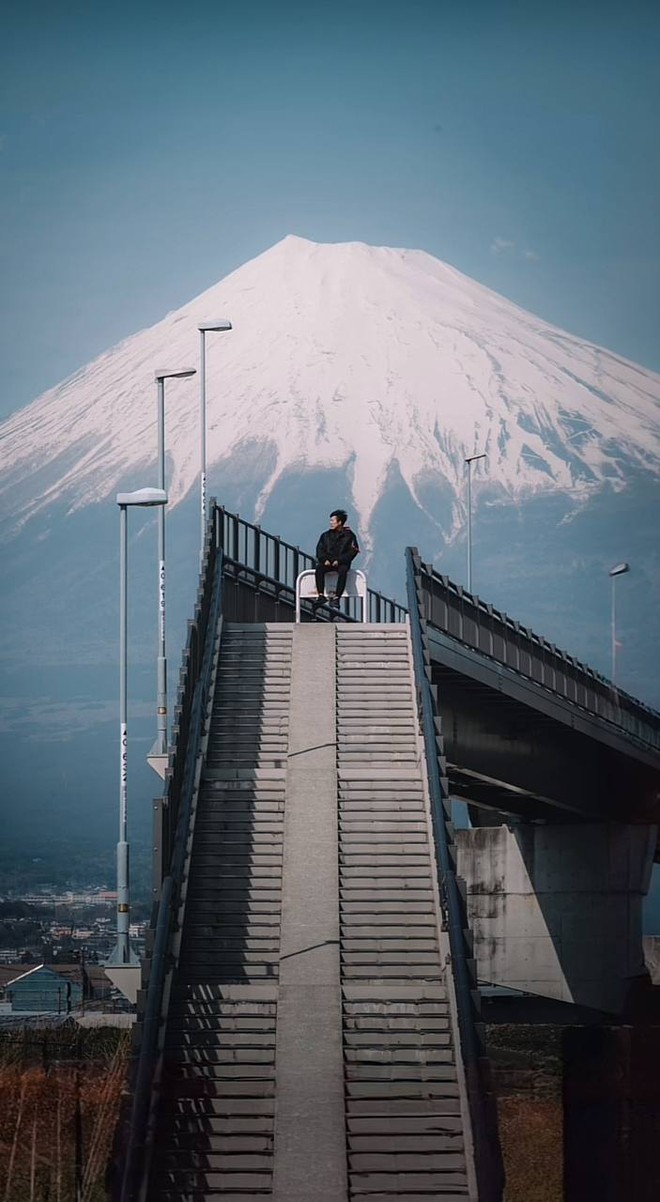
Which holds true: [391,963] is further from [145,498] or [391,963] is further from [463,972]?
[145,498]

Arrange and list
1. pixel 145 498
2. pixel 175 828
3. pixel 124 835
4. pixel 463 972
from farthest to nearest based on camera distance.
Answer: pixel 145 498 < pixel 124 835 < pixel 175 828 < pixel 463 972

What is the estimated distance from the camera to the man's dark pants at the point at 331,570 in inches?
1460

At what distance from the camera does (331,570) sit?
37.5 m

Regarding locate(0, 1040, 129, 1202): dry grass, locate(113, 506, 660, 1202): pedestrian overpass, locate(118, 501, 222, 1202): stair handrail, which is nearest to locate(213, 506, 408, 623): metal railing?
locate(113, 506, 660, 1202): pedestrian overpass

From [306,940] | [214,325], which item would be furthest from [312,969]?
[214,325]

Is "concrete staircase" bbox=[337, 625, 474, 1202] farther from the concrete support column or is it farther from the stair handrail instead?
the stair handrail

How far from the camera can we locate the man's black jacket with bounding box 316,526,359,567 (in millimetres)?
37250

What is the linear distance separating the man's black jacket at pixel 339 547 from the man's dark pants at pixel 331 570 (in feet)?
0.40

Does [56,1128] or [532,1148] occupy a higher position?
[56,1128]

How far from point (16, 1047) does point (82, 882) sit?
154694mm

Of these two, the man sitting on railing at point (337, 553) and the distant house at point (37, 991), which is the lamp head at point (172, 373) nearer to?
the man sitting on railing at point (337, 553)

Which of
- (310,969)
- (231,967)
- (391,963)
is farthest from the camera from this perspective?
(391,963)

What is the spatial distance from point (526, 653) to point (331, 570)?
52.4 ft

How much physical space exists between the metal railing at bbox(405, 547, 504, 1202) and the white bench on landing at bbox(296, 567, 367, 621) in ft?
19.0
